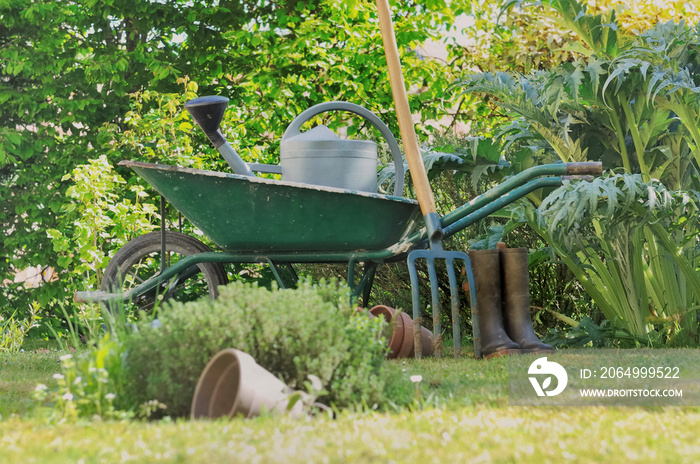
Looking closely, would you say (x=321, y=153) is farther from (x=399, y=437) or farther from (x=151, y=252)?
(x=399, y=437)

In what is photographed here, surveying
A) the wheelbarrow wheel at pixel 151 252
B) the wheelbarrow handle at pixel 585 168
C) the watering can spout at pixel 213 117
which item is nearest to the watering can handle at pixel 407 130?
the wheelbarrow handle at pixel 585 168

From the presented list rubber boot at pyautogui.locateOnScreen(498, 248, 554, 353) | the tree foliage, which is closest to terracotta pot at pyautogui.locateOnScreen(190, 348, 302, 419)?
rubber boot at pyautogui.locateOnScreen(498, 248, 554, 353)

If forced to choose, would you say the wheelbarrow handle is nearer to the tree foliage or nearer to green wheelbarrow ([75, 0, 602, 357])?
green wheelbarrow ([75, 0, 602, 357])

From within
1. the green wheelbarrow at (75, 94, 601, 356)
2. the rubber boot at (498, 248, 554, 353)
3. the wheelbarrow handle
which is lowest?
the rubber boot at (498, 248, 554, 353)

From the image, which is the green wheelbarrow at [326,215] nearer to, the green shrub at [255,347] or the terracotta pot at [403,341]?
the terracotta pot at [403,341]

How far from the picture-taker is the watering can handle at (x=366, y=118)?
11.0 feet

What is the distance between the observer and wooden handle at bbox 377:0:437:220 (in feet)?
10.3

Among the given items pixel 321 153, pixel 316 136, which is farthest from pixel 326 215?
pixel 316 136

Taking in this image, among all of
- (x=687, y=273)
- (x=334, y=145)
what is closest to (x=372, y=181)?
(x=334, y=145)

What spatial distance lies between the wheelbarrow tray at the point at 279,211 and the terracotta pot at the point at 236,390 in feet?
4.27

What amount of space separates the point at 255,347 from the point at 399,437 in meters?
0.59

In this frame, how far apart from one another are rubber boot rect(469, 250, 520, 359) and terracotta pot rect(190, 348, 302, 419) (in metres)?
1.46

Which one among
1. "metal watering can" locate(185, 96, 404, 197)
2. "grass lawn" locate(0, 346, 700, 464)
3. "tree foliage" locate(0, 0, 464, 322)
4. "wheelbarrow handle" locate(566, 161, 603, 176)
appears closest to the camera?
"grass lawn" locate(0, 346, 700, 464)

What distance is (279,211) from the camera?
10.2ft
